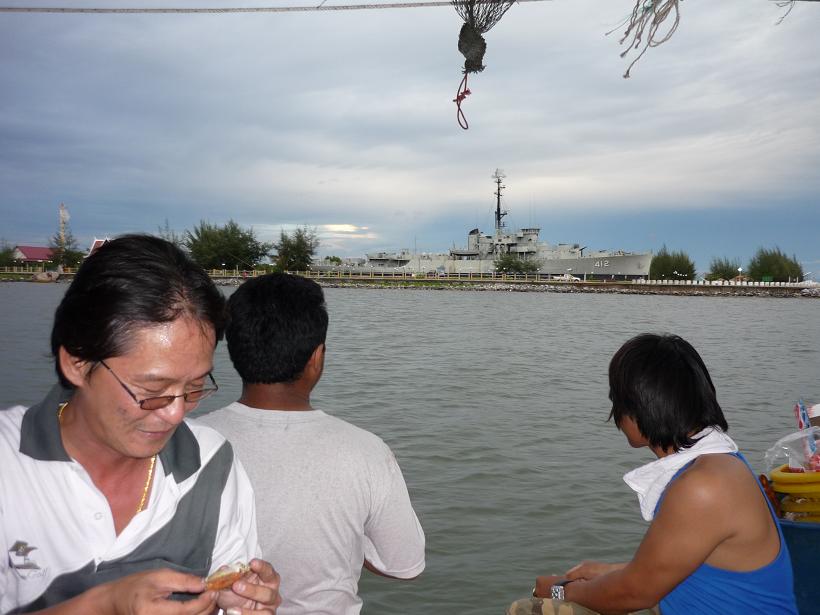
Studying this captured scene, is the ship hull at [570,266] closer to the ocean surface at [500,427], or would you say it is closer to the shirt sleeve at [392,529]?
the ocean surface at [500,427]

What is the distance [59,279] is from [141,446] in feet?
221

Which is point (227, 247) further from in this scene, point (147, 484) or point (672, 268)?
point (147, 484)

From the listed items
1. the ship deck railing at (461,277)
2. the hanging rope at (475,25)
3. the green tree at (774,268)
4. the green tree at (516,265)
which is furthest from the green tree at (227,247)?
the hanging rope at (475,25)

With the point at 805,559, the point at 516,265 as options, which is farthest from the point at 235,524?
the point at 516,265

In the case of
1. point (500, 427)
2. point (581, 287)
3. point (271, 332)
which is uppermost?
point (271, 332)

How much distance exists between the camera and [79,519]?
1.13 metres

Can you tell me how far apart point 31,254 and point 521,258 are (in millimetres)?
52558

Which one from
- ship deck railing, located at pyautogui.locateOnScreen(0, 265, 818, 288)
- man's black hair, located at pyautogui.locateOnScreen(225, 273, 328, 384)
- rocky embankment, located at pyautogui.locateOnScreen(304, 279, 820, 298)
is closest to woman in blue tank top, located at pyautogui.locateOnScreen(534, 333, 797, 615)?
man's black hair, located at pyautogui.locateOnScreen(225, 273, 328, 384)

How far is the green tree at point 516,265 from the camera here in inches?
2653

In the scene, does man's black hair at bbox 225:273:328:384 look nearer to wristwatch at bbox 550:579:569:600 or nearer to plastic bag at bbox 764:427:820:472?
wristwatch at bbox 550:579:569:600

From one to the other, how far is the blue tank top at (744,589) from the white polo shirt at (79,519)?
1134mm

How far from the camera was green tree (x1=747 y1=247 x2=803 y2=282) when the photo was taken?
64312 mm

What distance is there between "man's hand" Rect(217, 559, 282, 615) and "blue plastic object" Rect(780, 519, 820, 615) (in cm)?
166

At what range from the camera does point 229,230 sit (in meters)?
73.6
